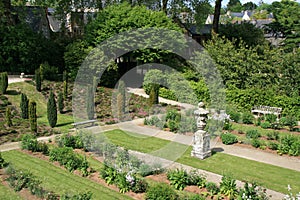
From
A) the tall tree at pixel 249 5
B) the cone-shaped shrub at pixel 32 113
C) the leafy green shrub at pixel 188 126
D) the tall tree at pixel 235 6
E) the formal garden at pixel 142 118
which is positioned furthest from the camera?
the tall tree at pixel 249 5

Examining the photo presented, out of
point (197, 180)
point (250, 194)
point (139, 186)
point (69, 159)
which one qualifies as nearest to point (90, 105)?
point (69, 159)

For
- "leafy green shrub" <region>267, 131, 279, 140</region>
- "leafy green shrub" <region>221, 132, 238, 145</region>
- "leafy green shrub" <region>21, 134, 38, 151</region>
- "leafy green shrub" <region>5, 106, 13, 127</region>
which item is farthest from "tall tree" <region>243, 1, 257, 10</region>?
"leafy green shrub" <region>21, 134, 38, 151</region>

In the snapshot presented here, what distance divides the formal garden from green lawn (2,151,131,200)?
0.11ft

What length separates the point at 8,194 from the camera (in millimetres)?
9539

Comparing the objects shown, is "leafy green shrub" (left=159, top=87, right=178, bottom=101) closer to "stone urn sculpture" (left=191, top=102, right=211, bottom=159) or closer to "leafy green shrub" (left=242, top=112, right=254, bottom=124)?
"leafy green shrub" (left=242, top=112, right=254, bottom=124)

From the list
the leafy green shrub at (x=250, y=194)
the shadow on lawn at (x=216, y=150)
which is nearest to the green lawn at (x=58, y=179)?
the leafy green shrub at (x=250, y=194)

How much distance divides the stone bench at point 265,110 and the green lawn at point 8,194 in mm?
14656

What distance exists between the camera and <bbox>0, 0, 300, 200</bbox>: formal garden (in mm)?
10125

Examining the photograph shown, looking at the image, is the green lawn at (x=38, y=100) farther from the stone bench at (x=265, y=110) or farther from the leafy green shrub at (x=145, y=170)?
the stone bench at (x=265, y=110)

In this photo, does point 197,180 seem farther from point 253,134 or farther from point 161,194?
point 253,134

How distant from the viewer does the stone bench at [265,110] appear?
64.3 feet

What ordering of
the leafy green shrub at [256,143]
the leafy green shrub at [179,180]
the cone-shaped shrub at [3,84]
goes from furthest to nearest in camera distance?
the cone-shaped shrub at [3,84] → the leafy green shrub at [256,143] → the leafy green shrub at [179,180]

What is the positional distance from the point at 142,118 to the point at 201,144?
25.2ft

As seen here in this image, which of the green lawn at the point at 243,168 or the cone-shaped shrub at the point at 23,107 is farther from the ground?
the cone-shaped shrub at the point at 23,107
